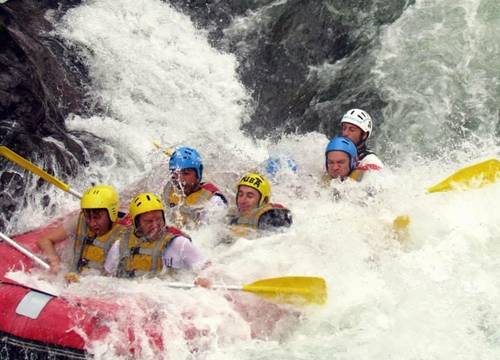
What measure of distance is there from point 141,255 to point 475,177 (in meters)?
3.27

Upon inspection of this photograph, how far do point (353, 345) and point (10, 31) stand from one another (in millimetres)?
5841

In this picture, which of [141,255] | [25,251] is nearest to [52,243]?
[25,251]

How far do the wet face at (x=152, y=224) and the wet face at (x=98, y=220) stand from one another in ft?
1.26

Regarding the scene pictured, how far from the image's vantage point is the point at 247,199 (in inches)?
253

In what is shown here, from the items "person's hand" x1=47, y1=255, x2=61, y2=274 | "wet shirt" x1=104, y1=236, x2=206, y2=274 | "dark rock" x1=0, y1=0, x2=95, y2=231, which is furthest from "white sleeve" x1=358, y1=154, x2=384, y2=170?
"dark rock" x1=0, y1=0, x2=95, y2=231

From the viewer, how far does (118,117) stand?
9.98m

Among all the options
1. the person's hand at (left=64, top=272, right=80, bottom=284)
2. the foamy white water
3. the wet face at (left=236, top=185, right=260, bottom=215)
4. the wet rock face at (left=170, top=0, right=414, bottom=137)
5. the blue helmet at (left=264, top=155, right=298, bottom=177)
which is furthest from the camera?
the wet rock face at (left=170, top=0, right=414, bottom=137)

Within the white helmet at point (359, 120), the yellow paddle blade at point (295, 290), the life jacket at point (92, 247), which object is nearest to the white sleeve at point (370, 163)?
the white helmet at point (359, 120)

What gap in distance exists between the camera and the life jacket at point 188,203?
6.77 m

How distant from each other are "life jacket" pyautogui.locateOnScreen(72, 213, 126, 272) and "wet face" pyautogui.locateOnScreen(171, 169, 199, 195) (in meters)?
0.96

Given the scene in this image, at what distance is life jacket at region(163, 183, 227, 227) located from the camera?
6766 mm

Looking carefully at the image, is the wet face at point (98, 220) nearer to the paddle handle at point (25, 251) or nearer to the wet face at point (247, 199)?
the paddle handle at point (25, 251)

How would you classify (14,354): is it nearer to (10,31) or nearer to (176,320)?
(176,320)

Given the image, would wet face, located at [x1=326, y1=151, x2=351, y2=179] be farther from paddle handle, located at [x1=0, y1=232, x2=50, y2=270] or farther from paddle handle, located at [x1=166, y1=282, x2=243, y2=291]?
paddle handle, located at [x1=0, y1=232, x2=50, y2=270]
